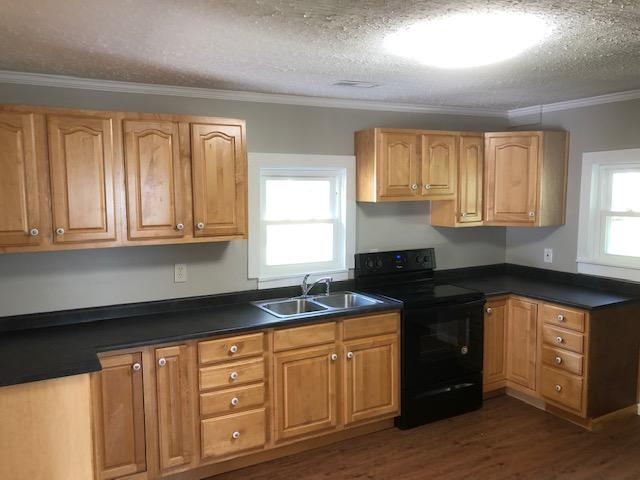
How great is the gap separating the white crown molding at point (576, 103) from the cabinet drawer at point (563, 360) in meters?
1.82

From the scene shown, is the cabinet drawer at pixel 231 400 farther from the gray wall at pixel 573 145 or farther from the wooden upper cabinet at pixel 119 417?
the gray wall at pixel 573 145

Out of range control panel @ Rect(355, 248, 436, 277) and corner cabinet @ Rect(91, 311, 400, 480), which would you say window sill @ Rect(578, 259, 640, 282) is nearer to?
range control panel @ Rect(355, 248, 436, 277)

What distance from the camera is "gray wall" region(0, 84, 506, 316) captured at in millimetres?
2980

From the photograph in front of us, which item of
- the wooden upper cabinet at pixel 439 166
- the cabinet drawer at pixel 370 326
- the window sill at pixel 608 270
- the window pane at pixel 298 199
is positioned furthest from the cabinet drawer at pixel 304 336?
the window sill at pixel 608 270

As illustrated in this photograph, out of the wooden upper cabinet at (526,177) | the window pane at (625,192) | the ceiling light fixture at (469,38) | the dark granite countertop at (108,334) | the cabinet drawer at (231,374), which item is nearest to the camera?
the ceiling light fixture at (469,38)

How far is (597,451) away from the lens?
3316mm

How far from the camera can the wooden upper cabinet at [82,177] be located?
8.80 feet

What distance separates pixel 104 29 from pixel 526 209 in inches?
127

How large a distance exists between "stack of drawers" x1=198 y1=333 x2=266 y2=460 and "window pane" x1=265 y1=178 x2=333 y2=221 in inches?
41.1

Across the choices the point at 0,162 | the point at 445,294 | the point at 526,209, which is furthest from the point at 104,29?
the point at 526,209

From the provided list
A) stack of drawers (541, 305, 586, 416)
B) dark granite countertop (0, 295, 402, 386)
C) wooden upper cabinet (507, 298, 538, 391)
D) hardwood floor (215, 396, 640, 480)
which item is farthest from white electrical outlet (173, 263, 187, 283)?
stack of drawers (541, 305, 586, 416)

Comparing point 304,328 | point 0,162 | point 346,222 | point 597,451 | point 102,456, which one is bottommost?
point 597,451

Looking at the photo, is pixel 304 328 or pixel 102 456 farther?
pixel 304 328

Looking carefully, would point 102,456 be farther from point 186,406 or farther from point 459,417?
point 459,417
